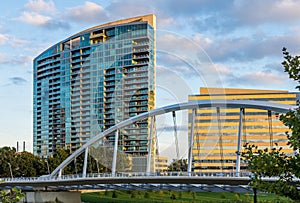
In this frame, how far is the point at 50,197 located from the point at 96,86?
226 ft

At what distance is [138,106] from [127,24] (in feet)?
63.2

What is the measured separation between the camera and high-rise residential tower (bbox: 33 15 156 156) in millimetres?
125562

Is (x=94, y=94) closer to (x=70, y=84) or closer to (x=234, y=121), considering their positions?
(x=70, y=84)

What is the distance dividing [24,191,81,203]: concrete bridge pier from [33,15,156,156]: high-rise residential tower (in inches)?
1815

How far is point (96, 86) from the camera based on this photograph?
446 ft

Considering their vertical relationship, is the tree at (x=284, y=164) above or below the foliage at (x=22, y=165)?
above

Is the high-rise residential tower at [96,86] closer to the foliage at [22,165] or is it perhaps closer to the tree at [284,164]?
the foliage at [22,165]

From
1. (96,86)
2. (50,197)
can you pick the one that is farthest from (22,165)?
(96,86)

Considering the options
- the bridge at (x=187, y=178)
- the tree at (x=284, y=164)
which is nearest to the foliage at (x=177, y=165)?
the bridge at (x=187, y=178)

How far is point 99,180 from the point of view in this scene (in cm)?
5600

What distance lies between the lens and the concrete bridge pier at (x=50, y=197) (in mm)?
68750

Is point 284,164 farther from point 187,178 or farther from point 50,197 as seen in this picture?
point 50,197

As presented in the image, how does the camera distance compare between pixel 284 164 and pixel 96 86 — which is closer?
pixel 284 164

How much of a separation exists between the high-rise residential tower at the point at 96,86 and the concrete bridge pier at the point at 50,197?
4610 cm
